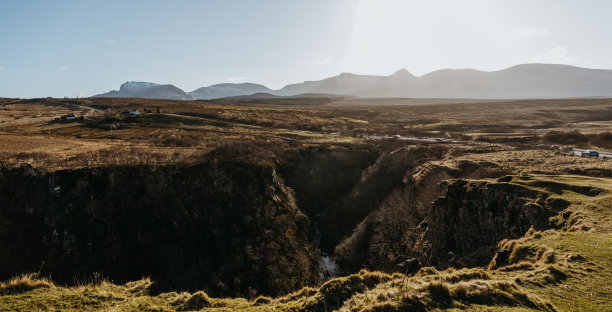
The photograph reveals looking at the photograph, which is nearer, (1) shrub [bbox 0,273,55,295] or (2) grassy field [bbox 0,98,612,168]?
(1) shrub [bbox 0,273,55,295]

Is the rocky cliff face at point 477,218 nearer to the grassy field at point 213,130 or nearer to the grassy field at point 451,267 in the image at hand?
the grassy field at point 451,267

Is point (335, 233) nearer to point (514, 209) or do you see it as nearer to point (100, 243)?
point (514, 209)

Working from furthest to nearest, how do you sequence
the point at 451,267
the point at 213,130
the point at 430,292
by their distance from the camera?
1. the point at 213,130
2. the point at 451,267
3. the point at 430,292

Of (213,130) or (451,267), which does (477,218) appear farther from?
(213,130)

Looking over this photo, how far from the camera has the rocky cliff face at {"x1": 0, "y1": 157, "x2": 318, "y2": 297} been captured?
33844mm

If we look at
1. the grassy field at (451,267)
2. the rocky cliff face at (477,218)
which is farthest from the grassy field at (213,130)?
the rocky cliff face at (477,218)

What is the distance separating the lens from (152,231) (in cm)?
3938

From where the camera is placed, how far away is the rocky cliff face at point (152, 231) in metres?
33.8

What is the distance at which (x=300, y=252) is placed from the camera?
45.3 metres

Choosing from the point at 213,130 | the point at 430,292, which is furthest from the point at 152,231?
the point at 213,130

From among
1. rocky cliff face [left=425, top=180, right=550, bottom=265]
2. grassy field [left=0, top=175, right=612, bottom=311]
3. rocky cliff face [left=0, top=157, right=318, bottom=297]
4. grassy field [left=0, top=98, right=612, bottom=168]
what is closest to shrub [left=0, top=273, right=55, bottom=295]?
grassy field [left=0, top=175, right=612, bottom=311]

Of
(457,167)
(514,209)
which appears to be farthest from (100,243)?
(457,167)

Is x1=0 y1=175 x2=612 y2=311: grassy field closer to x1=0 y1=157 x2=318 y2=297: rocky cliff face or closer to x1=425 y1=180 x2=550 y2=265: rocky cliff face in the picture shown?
x1=425 y1=180 x2=550 y2=265: rocky cliff face

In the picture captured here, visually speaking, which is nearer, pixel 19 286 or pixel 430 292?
pixel 430 292
